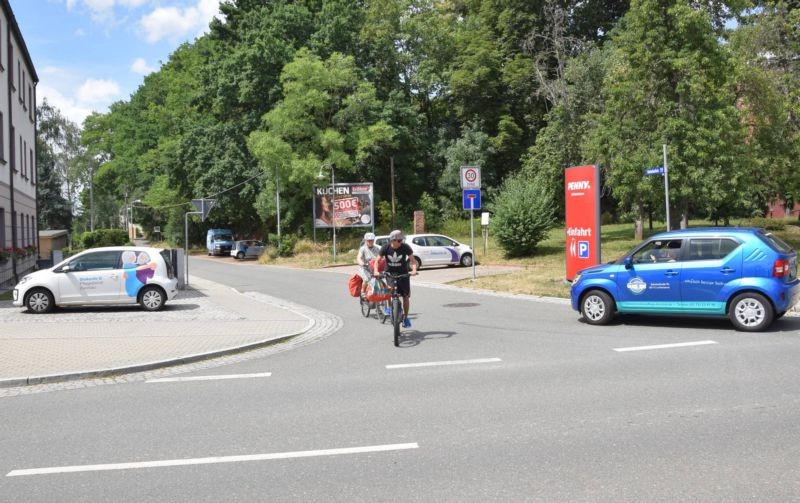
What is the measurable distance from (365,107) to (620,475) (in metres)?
40.1

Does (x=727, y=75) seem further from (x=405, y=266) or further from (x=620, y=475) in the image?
(x=620, y=475)

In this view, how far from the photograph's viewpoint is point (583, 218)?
16.8 meters

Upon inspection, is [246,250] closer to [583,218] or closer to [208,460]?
[583,218]

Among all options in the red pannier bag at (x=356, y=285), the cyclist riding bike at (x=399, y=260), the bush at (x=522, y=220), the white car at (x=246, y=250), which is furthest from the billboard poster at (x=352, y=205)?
the cyclist riding bike at (x=399, y=260)

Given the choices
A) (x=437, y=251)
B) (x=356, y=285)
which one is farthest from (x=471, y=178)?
(x=356, y=285)

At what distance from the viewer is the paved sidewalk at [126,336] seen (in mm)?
8656

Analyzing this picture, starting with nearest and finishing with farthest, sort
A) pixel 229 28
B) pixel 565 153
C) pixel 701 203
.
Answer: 1. pixel 701 203
2. pixel 565 153
3. pixel 229 28

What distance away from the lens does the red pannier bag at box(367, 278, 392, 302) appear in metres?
11.9

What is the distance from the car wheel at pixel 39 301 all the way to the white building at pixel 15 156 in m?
6.47

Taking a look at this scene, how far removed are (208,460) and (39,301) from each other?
11.7 metres

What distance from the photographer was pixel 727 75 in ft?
86.0

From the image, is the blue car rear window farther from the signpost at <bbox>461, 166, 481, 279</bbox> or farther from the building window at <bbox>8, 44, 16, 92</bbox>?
the building window at <bbox>8, 44, 16, 92</bbox>

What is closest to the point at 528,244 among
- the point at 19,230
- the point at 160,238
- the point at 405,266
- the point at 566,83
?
the point at 566,83

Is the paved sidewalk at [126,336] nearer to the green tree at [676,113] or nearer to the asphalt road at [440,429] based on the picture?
the asphalt road at [440,429]
